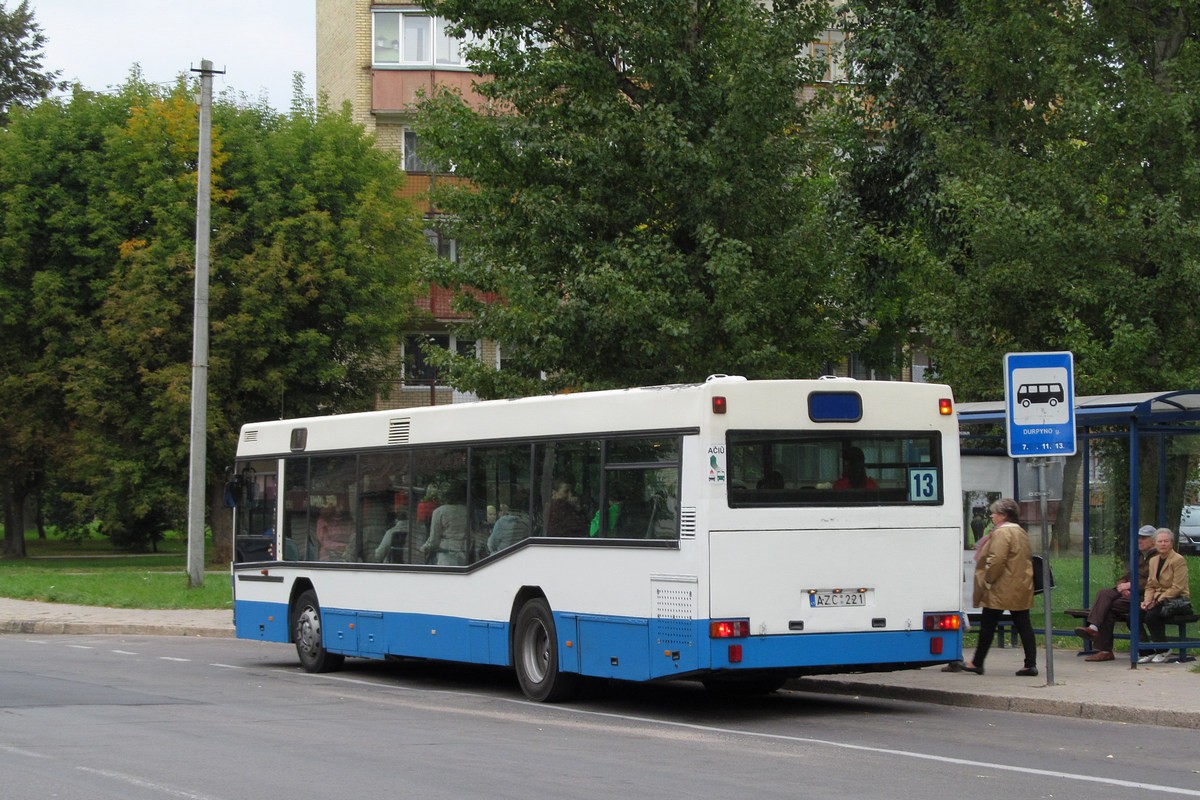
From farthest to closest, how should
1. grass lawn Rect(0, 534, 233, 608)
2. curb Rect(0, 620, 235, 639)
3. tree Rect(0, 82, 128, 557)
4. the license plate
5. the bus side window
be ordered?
tree Rect(0, 82, 128, 557)
grass lawn Rect(0, 534, 233, 608)
curb Rect(0, 620, 235, 639)
the bus side window
the license plate

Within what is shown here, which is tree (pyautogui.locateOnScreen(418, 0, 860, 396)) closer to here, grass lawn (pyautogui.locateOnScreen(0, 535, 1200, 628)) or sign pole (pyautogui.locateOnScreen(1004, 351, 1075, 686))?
grass lawn (pyautogui.locateOnScreen(0, 535, 1200, 628))

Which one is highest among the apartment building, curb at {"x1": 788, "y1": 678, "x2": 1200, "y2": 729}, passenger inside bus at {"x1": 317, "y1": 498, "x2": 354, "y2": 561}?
the apartment building

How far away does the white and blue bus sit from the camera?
1188cm

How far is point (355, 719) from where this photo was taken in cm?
1227

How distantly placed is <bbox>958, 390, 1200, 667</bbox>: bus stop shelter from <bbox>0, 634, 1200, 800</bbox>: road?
3140 mm

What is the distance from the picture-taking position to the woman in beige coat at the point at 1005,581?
14.2m

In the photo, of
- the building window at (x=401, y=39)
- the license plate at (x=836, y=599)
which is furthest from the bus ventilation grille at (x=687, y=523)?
the building window at (x=401, y=39)

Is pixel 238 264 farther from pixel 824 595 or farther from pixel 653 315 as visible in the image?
pixel 824 595

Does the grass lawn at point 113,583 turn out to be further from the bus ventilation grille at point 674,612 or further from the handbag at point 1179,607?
the handbag at point 1179,607

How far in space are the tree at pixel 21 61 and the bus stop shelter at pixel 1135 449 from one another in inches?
1831

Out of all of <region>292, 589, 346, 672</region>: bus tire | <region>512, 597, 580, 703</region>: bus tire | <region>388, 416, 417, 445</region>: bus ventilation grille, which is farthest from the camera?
<region>292, 589, 346, 672</region>: bus tire

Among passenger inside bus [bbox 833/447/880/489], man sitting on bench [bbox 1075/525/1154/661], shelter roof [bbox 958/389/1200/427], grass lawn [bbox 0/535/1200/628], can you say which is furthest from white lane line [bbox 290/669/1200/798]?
grass lawn [bbox 0/535/1200/628]

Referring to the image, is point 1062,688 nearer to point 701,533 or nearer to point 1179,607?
point 1179,607

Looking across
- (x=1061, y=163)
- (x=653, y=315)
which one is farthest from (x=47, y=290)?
(x=1061, y=163)
